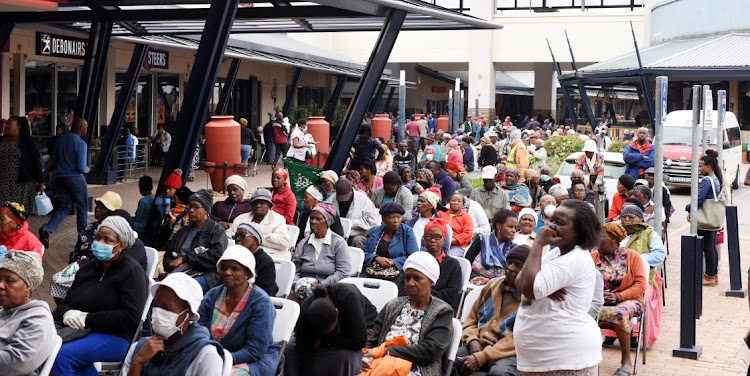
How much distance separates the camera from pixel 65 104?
24375 millimetres

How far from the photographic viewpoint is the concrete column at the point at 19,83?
2147cm

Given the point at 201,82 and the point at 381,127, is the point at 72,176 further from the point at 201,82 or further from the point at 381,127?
the point at 381,127

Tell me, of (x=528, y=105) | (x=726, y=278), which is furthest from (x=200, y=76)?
(x=528, y=105)

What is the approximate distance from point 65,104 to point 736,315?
1822 centimetres

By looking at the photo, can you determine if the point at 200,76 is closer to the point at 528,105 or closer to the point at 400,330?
the point at 400,330

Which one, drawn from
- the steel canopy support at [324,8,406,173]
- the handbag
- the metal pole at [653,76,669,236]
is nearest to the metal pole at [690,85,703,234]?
the metal pole at [653,76,669,236]

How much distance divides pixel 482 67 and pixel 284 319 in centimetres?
4495

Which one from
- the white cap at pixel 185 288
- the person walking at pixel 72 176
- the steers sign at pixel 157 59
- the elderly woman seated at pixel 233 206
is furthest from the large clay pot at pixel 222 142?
the steers sign at pixel 157 59

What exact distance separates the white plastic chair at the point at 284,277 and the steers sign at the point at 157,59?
19.8m

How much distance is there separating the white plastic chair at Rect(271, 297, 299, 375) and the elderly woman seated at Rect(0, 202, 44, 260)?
2522 millimetres

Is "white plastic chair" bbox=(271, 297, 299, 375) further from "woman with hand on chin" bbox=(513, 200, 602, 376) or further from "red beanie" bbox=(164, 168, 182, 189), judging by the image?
"red beanie" bbox=(164, 168, 182, 189)

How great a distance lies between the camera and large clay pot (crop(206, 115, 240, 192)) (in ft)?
51.4

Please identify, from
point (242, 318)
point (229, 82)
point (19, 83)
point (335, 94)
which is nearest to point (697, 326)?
point (242, 318)

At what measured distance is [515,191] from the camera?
12.9 metres
